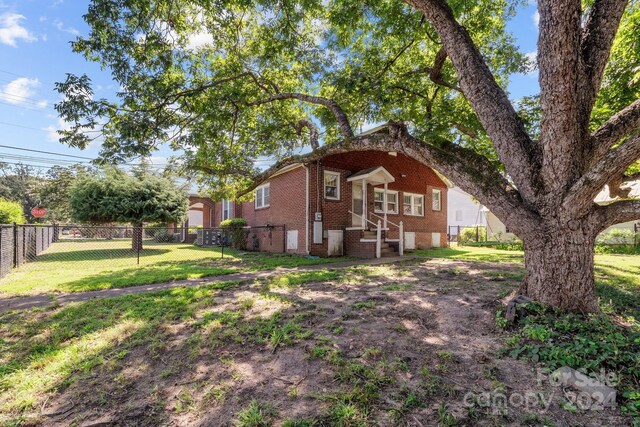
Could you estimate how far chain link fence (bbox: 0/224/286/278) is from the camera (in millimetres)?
9435

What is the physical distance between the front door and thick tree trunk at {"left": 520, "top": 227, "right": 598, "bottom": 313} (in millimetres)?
10242

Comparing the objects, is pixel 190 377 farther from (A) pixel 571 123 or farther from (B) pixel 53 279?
(B) pixel 53 279

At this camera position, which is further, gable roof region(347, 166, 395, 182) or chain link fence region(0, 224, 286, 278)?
gable roof region(347, 166, 395, 182)

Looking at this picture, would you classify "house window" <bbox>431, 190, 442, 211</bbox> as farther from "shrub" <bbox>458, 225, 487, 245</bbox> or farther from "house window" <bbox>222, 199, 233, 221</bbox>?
"house window" <bbox>222, 199, 233, 221</bbox>

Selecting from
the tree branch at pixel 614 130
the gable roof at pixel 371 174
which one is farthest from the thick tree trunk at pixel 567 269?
the gable roof at pixel 371 174

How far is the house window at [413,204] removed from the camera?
16.7 meters

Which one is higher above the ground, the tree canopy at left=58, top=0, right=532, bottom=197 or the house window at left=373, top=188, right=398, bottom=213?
the tree canopy at left=58, top=0, right=532, bottom=197

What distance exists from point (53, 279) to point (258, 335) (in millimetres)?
6908

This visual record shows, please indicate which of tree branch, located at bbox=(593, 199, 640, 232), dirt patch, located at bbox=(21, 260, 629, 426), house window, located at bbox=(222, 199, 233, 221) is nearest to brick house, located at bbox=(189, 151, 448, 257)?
house window, located at bbox=(222, 199, 233, 221)

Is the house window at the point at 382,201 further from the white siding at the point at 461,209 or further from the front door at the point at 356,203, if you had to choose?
the white siding at the point at 461,209

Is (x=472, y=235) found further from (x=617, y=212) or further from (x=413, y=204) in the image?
(x=617, y=212)

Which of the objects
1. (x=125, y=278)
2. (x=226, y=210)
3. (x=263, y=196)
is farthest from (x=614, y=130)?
(x=226, y=210)

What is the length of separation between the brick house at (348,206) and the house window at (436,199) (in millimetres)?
375

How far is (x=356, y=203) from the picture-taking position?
1449 cm
